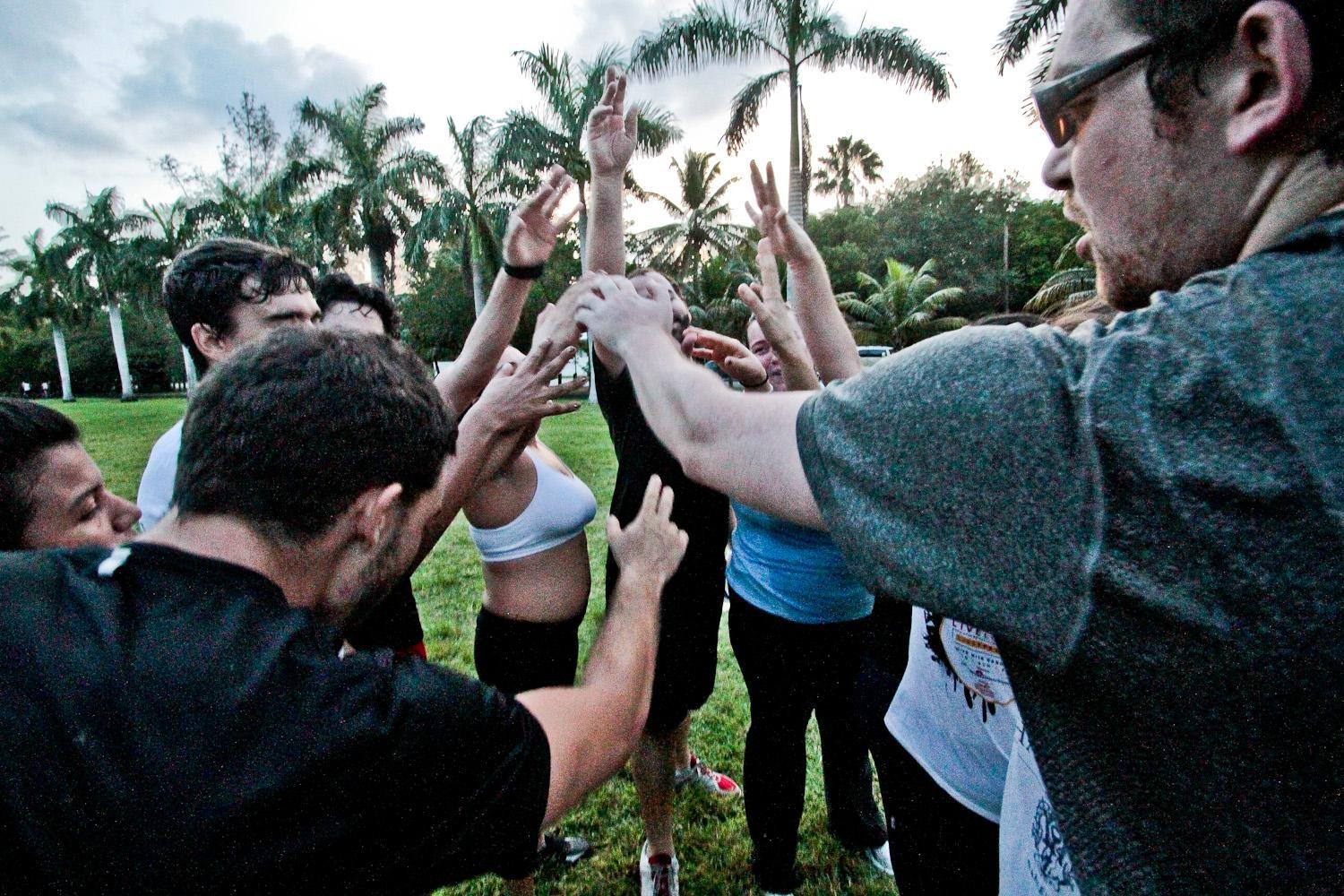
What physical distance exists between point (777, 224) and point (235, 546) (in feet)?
6.48

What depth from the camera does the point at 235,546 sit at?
1.06 meters

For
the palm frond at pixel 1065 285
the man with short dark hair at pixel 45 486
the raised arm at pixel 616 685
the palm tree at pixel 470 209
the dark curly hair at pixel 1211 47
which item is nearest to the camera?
the dark curly hair at pixel 1211 47

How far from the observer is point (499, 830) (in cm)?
102

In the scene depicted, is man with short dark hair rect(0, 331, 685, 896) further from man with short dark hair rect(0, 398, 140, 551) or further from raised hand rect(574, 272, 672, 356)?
man with short dark hair rect(0, 398, 140, 551)

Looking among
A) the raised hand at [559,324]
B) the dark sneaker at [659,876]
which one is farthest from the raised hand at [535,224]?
the dark sneaker at [659,876]

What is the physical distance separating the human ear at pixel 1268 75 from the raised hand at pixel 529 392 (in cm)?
168

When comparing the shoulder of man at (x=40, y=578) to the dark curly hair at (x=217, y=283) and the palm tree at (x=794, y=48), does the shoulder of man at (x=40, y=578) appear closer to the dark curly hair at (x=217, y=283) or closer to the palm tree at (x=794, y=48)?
the dark curly hair at (x=217, y=283)

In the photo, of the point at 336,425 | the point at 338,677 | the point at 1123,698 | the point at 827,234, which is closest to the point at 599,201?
the point at 336,425

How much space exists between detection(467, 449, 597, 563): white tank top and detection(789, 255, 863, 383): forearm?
3.47 ft

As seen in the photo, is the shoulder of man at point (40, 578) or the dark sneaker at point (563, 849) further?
the dark sneaker at point (563, 849)

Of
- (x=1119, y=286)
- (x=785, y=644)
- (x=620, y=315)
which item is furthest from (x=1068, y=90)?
(x=785, y=644)

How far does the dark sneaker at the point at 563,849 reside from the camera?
2867 millimetres

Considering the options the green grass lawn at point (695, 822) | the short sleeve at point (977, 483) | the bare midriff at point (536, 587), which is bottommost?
the green grass lawn at point (695, 822)

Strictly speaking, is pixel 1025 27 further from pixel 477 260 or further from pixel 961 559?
pixel 477 260
